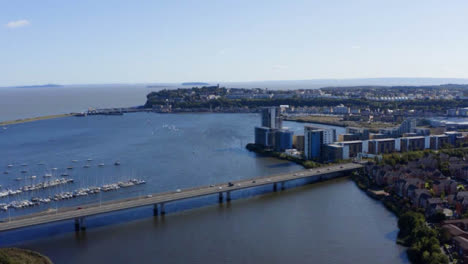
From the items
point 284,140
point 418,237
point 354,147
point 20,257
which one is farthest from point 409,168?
point 20,257

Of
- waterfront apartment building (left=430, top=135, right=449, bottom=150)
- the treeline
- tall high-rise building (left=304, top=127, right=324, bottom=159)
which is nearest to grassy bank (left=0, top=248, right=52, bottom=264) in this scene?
the treeline

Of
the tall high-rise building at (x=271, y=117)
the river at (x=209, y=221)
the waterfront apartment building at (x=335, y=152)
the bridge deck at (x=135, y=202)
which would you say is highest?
the tall high-rise building at (x=271, y=117)

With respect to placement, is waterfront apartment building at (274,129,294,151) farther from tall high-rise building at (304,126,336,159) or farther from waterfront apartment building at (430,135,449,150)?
waterfront apartment building at (430,135,449,150)

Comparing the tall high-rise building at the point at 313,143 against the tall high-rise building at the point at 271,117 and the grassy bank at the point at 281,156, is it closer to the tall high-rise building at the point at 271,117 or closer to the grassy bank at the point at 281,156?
the grassy bank at the point at 281,156

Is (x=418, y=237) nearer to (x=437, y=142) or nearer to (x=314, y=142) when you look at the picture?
(x=314, y=142)

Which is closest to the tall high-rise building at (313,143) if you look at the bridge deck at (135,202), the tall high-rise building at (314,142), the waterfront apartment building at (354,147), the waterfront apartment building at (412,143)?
the tall high-rise building at (314,142)

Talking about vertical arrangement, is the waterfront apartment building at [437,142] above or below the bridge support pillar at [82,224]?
above

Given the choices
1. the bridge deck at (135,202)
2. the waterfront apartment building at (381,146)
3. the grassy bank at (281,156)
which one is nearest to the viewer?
the bridge deck at (135,202)
